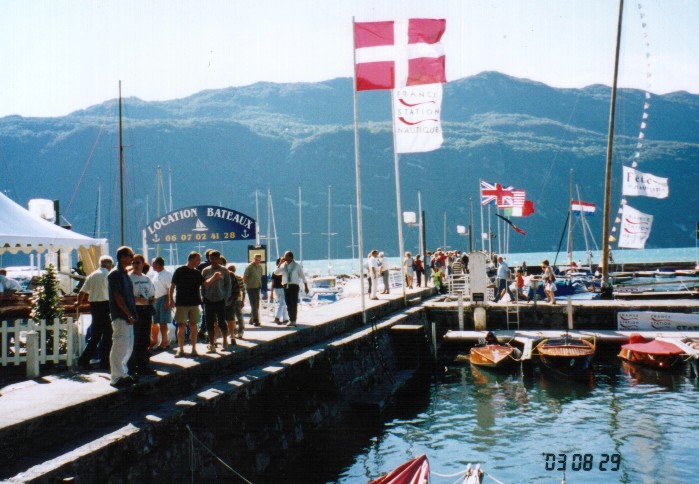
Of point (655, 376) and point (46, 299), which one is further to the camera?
point (655, 376)

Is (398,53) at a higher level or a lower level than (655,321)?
higher

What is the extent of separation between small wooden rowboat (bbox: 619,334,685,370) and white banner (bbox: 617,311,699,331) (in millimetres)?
2531

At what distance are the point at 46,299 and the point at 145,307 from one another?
8.86ft

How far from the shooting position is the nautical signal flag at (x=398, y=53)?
53.8 ft

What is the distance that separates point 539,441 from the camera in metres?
12.6

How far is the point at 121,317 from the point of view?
833cm

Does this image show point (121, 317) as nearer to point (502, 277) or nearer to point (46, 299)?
point (46, 299)

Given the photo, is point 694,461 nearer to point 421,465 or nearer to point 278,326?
point 421,465

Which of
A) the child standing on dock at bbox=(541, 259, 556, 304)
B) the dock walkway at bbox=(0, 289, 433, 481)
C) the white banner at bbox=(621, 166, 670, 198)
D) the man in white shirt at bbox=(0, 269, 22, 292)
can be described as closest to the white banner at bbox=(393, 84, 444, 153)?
→ the dock walkway at bbox=(0, 289, 433, 481)

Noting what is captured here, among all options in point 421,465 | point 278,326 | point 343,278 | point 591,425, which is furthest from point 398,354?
point 343,278

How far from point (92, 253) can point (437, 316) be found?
13.4m

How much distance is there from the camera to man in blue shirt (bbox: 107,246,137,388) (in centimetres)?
832

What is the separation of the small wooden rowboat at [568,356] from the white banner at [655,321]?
4603mm
